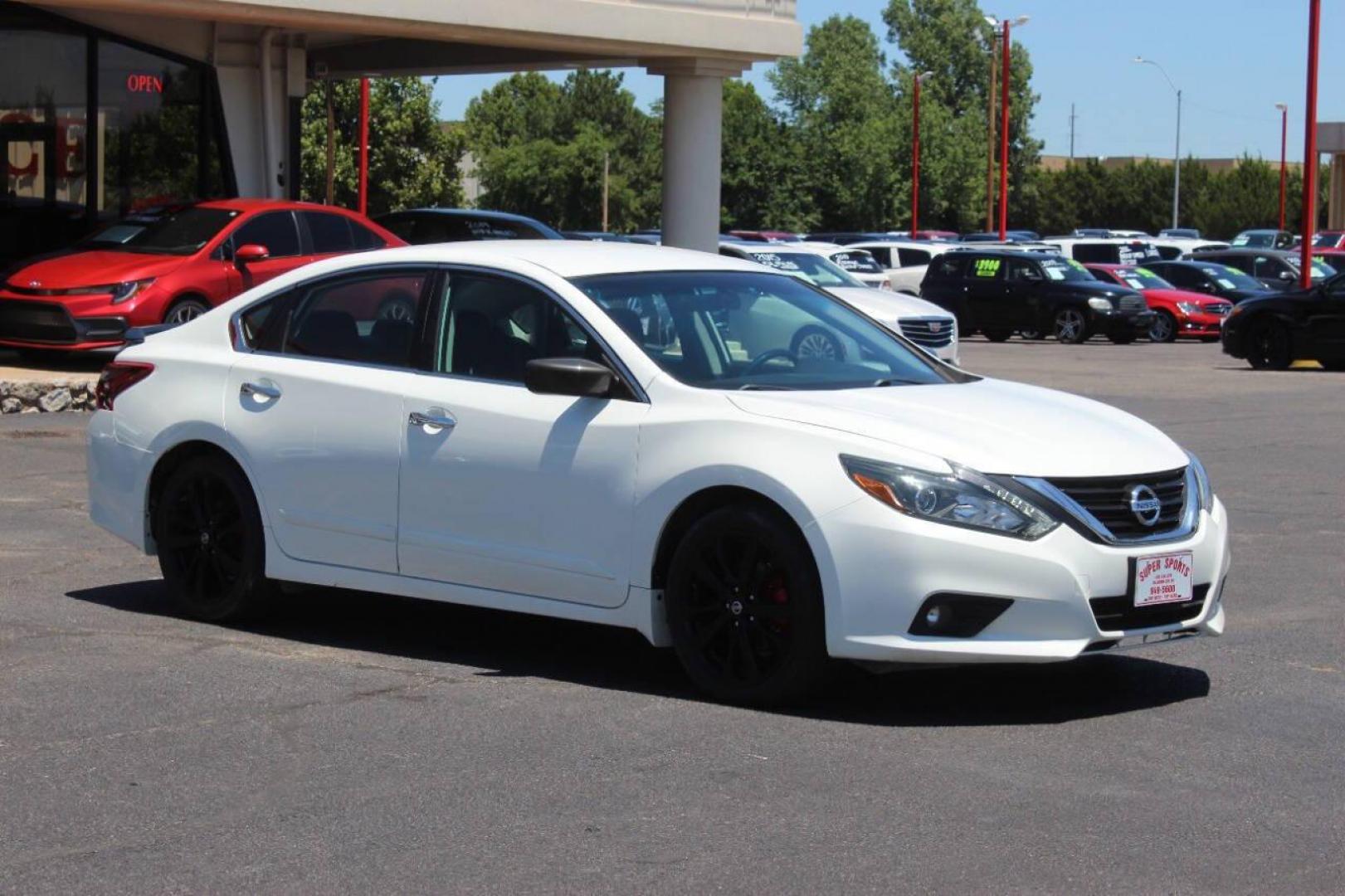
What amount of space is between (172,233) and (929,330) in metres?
7.38

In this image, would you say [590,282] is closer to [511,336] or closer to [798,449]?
[511,336]

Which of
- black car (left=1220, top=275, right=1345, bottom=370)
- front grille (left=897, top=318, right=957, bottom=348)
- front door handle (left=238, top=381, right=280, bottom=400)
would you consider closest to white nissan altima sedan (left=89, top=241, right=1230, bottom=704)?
front door handle (left=238, top=381, right=280, bottom=400)

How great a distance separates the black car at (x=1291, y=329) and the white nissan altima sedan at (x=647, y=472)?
19441 mm

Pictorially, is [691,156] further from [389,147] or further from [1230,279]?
[389,147]

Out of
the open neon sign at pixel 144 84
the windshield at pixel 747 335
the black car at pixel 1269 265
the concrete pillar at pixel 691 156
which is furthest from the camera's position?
the black car at pixel 1269 265

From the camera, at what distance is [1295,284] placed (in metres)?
40.8

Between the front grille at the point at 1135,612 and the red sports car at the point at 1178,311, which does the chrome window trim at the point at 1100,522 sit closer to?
the front grille at the point at 1135,612

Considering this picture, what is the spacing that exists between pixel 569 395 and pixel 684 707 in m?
1.18

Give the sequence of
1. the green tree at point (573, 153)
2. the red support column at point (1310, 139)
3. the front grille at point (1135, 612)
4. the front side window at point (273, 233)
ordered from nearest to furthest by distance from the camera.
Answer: the front grille at point (1135, 612) < the front side window at point (273, 233) < the red support column at point (1310, 139) < the green tree at point (573, 153)

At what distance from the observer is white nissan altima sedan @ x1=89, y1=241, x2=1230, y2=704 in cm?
629

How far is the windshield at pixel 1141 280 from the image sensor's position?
36.4 m

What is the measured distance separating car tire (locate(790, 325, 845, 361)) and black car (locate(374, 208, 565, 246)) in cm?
1398

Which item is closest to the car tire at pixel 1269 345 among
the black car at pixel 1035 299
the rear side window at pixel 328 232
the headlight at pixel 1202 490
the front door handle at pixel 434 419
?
the black car at pixel 1035 299

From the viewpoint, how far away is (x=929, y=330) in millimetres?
19781
